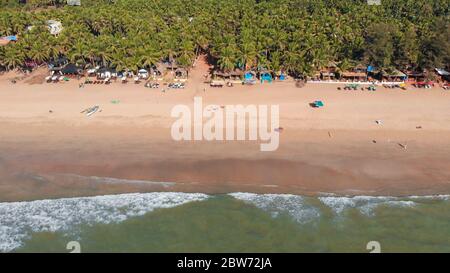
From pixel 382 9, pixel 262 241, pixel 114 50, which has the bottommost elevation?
pixel 262 241

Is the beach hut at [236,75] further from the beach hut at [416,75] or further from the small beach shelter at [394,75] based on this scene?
the beach hut at [416,75]

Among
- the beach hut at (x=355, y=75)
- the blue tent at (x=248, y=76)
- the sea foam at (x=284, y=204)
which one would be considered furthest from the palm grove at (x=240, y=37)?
the sea foam at (x=284, y=204)

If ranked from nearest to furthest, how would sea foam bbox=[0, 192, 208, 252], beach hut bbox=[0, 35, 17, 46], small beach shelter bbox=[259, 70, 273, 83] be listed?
sea foam bbox=[0, 192, 208, 252] < small beach shelter bbox=[259, 70, 273, 83] < beach hut bbox=[0, 35, 17, 46]

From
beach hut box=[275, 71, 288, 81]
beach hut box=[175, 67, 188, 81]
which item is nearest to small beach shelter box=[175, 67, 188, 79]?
beach hut box=[175, 67, 188, 81]

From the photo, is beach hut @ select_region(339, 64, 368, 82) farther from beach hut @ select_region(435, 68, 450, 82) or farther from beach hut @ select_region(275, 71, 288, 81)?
beach hut @ select_region(435, 68, 450, 82)

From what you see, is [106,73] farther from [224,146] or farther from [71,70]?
[224,146]

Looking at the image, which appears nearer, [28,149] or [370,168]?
[370,168]

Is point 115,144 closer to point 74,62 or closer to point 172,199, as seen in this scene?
point 172,199

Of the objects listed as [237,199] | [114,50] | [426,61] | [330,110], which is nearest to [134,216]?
[237,199]
